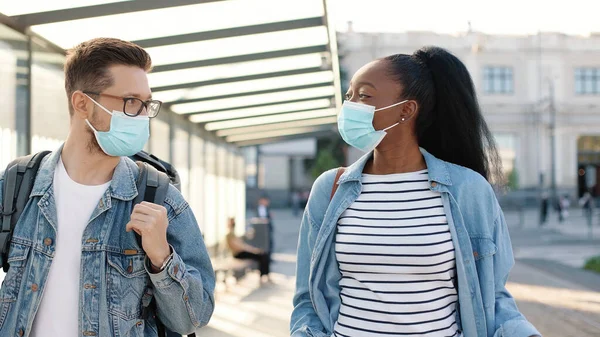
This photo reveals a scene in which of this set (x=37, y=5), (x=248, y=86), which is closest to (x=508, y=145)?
(x=248, y=86)

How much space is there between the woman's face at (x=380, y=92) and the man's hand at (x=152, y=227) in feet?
3.08

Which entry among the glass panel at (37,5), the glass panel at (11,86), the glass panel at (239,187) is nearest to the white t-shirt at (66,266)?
the glass panel at (11,86)

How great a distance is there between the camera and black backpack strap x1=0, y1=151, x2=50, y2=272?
7.07 feet

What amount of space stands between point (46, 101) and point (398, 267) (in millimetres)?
3626

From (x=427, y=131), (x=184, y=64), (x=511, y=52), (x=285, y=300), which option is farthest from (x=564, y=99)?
(x=427, y=131)

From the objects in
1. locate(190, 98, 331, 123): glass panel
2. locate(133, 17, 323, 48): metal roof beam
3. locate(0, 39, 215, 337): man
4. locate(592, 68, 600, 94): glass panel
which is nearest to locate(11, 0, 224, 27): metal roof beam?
locate(133, 17, 323, 48): metal roof beam

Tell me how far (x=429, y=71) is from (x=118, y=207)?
1.28m

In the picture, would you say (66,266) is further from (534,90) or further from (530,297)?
(534,90)

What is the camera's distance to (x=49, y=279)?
7.02 feet

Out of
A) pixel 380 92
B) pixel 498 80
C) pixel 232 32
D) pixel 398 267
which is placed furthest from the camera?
pixel 498 80

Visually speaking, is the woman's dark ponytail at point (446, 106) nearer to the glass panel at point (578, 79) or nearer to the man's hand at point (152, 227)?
the man's hand at point (152, 227)

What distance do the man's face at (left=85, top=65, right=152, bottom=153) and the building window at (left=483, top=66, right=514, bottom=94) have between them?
48.6 m

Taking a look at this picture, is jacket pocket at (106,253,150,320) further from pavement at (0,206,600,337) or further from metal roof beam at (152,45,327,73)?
pavement at (0,206,600,337)

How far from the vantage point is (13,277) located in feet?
7.03
